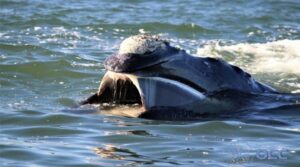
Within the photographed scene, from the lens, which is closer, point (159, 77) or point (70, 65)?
point (159, 77)

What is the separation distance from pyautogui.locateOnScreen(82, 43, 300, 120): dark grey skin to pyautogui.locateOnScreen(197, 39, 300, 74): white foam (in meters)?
3.68

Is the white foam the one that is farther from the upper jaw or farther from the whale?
the upper jaw

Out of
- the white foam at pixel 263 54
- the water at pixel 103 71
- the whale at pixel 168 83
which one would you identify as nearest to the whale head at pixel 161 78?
the whale at pixel 168 83

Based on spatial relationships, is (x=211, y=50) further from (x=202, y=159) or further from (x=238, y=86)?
(x=202, y=159)

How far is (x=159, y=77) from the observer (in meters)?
6.86

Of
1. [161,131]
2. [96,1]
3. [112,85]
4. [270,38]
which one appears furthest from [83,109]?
[96,1]

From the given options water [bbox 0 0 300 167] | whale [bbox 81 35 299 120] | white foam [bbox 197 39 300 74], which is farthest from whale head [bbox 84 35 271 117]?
white foam [bbox 197 39 300 74]

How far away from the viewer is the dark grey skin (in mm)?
6754

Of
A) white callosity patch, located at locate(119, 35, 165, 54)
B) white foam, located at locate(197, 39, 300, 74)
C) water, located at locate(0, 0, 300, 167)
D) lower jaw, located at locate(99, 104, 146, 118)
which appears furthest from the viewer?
white foam, located at locate(197, 39, 300, 74)

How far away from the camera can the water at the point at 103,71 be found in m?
5.93

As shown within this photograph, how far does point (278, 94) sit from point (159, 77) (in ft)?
4.96

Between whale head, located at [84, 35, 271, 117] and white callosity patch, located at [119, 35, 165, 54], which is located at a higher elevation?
white callosity patch, located at [119, 35, 165, 54]

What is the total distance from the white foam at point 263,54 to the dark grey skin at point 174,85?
3.68 meters

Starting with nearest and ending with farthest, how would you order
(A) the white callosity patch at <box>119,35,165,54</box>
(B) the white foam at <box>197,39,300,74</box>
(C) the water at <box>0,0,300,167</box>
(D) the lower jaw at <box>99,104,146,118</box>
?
(C) the water at <box>0,0,300,167</box>, (A) the white callosity patch at <box>119,35,165,54</box>, (D) the lower jaw at <box>99,104,146,118</box>, (B) the white foam at <box>197,39,300,74</box>
